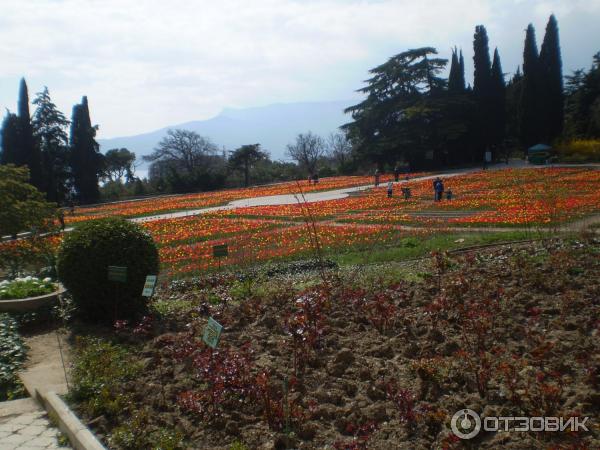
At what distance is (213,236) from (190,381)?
11991mm

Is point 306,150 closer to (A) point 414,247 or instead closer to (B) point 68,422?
(A) point 414,247

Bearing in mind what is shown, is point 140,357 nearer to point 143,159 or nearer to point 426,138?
point 426,138

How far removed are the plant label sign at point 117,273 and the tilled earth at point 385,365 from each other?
0.72 m

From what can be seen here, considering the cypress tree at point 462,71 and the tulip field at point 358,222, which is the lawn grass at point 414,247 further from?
the cypress tree at point 462,71

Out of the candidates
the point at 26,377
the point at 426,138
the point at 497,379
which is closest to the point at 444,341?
the point at 497,379

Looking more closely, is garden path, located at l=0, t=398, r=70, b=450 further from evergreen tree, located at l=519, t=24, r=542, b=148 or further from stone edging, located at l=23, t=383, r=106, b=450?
evergreen tree, located at l=519, t=24, r=542, b=148

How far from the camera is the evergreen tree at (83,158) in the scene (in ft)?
158

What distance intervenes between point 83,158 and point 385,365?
4828 cm

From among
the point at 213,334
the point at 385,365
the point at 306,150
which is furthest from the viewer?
the point at 306,150

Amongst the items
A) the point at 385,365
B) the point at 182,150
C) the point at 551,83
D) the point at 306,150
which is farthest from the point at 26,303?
the point at 306,150

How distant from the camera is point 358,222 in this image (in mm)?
17000

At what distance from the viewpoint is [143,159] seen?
77.8m

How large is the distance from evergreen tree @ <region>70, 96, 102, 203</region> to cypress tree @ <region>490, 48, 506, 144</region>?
3574 centimetres

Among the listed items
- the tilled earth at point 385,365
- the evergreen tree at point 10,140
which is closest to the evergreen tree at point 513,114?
the evergreen tree at point 10,140
